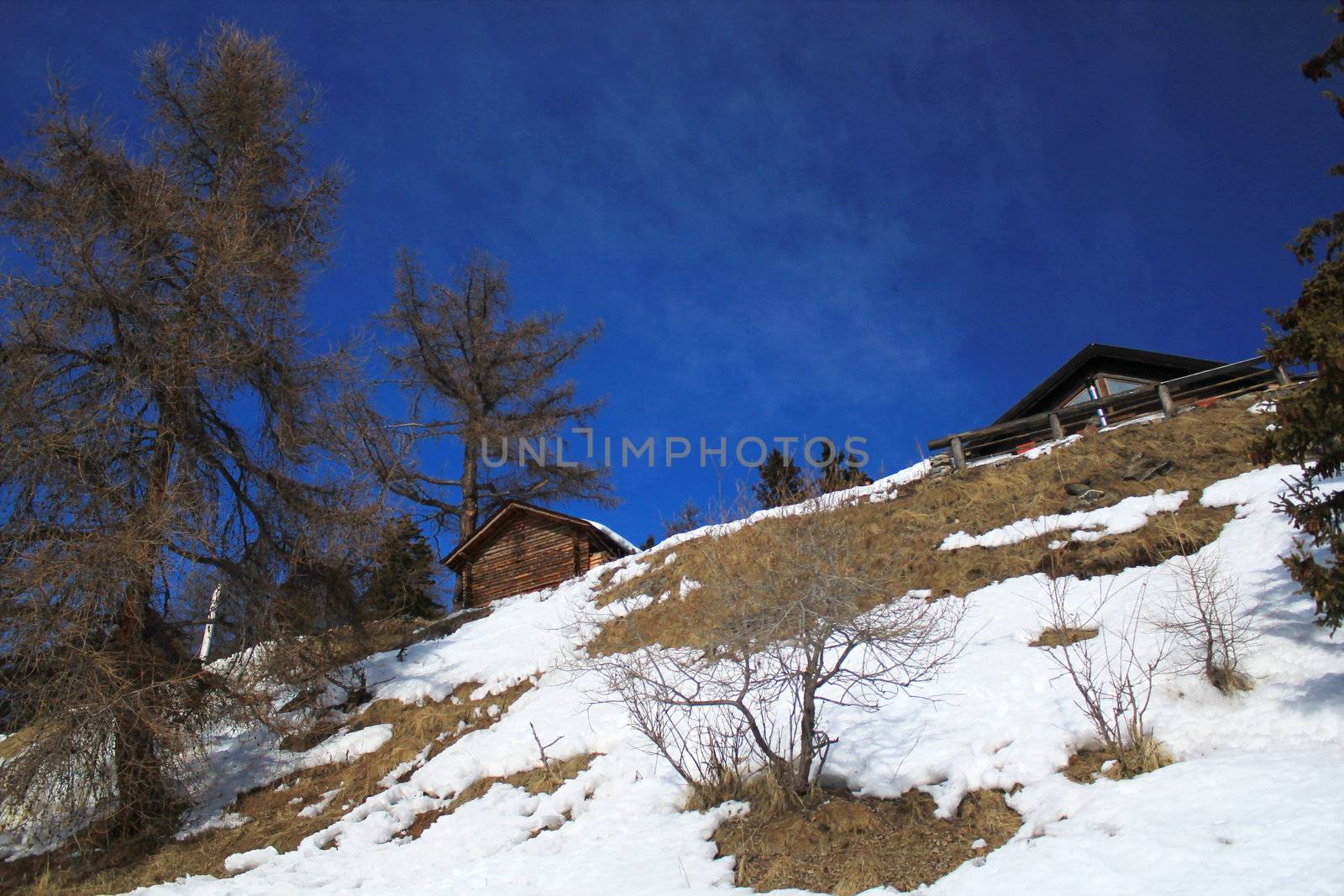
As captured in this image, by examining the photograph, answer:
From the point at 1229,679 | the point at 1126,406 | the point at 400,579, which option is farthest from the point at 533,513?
the point at 1229,679

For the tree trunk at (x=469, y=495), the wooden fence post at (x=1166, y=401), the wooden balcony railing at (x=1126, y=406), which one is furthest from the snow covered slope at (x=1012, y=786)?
the tree trunk at (x=469, y=495)

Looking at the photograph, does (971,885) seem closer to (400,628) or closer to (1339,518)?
(1339,518)

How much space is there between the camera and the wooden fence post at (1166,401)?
18281mm

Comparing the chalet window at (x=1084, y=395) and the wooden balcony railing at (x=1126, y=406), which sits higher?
the chalet window at (x=1084, y=395)

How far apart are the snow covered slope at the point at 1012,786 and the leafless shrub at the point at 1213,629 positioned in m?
0.13

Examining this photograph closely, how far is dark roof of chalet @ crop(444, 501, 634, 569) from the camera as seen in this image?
23672 millimetres

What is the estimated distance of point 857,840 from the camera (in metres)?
6.66

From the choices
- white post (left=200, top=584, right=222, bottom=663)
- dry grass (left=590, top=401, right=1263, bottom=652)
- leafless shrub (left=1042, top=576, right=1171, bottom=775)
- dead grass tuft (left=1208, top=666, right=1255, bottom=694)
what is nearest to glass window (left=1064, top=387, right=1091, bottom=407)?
dry grass (left=590, top=401, right=1263, bottom=652)

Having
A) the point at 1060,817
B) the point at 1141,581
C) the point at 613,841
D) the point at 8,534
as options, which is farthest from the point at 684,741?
the point at 8,534

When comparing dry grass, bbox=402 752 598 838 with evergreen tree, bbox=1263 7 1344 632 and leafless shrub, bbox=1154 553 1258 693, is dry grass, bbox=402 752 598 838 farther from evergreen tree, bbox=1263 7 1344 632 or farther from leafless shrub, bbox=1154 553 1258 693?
evergreen tree, bbox=1263 7 1344 632

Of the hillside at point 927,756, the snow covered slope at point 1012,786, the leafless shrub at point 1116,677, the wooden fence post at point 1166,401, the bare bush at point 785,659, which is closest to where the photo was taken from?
the snow covered slope at point 1012,786

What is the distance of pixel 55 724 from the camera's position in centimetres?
934

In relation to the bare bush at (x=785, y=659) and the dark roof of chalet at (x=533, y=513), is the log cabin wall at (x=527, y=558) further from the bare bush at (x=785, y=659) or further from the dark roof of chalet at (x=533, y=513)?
the bare bush at (x=785, y=659)

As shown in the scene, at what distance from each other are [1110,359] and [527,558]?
71.3 ft
